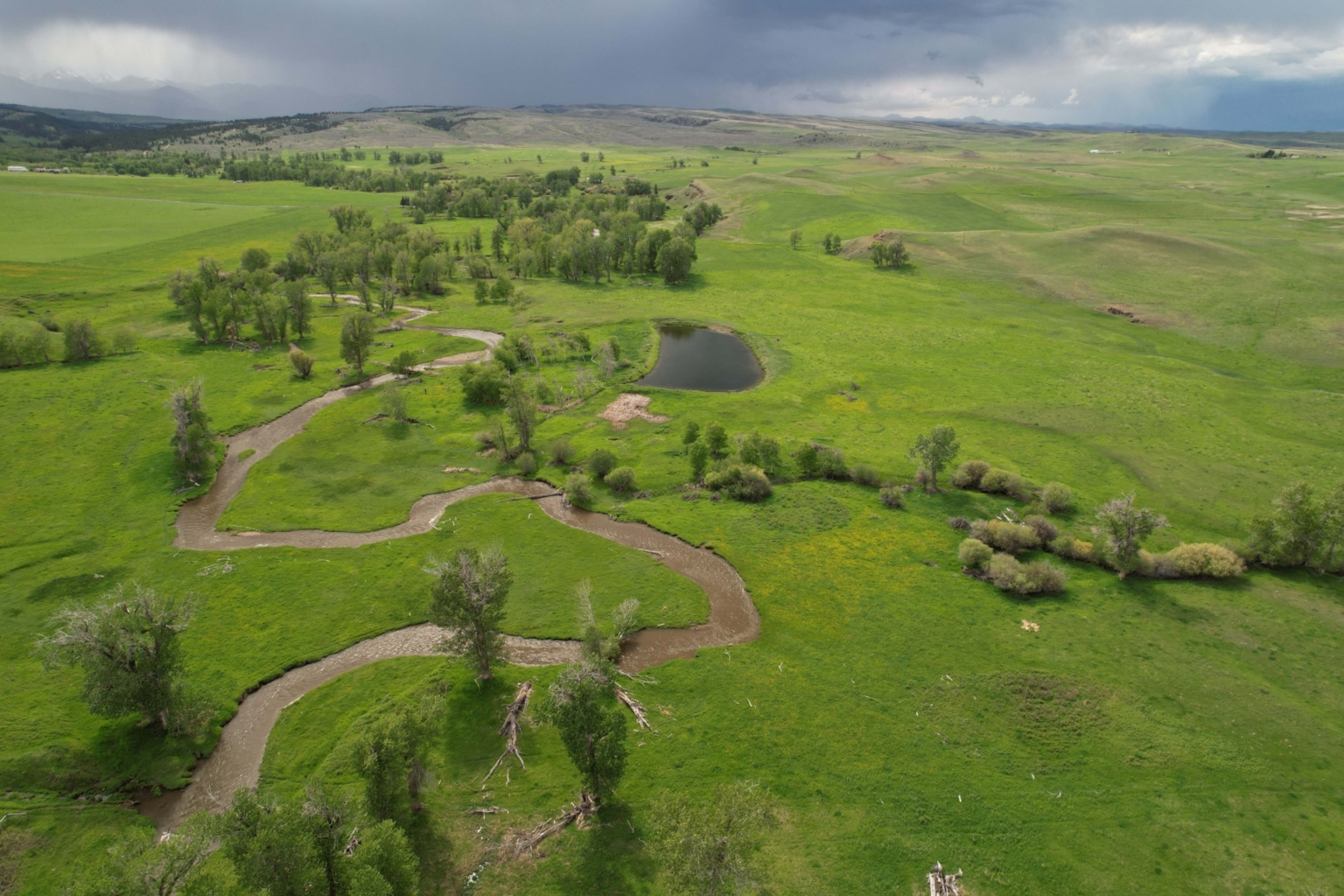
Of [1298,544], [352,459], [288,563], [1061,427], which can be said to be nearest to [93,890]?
[288,563]

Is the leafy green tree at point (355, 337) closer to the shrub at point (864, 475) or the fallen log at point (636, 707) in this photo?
the shrub at point (864, 475)

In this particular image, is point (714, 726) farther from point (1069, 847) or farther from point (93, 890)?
point (93, 890)

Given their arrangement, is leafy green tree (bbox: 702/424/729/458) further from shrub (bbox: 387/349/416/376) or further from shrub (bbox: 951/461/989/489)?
shrub (bbox: 387/349/416/376)

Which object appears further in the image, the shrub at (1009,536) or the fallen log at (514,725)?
the shrub at (1009,536)

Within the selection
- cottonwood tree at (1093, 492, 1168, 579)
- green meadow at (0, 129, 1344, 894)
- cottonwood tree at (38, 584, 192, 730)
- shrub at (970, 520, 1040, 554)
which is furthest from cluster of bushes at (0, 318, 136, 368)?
cottonwood tree at (1093, 492, 1168, 579)

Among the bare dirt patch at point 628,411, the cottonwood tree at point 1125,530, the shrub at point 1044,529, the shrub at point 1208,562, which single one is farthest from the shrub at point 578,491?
the shrub at point 1208,562
